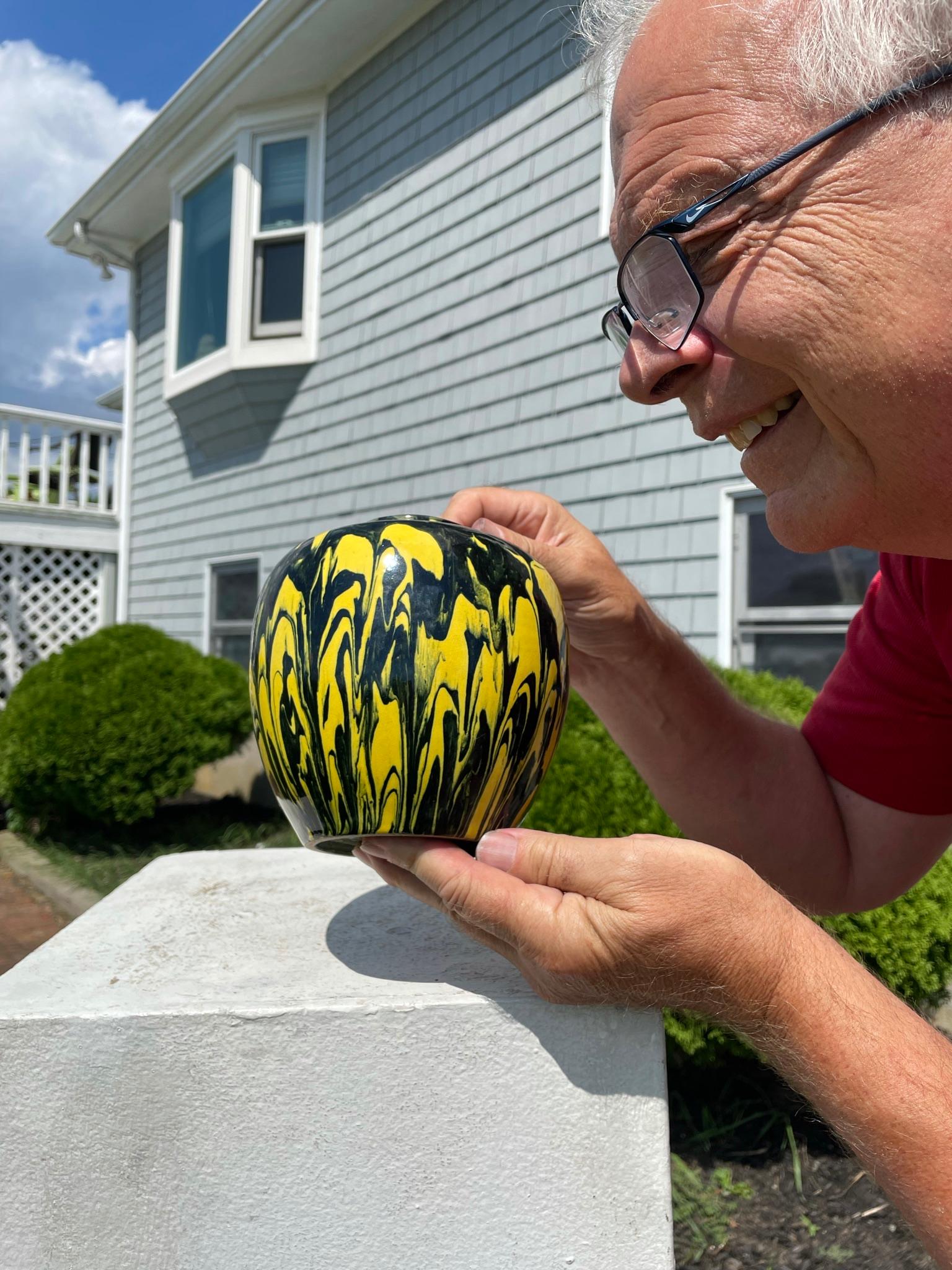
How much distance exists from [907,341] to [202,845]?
6255 millimetres

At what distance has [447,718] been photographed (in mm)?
1341

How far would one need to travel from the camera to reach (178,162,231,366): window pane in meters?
9.14

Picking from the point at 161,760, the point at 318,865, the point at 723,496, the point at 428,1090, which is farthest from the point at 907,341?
the point at 161,760

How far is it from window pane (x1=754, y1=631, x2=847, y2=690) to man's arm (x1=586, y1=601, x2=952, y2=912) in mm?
3038

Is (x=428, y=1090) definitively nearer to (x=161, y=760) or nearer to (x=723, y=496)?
(x=723, y=496)

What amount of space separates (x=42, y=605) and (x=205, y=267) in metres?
5.26

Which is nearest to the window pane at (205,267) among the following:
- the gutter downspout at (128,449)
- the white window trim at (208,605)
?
the gutter downspout at (128,449)

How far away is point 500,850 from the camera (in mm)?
1225

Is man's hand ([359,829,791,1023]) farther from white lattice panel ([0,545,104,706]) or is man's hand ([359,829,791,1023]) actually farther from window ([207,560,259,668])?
white lattice panel ([0,545,104,706])

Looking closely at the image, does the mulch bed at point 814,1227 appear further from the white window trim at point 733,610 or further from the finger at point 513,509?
the white window trim at point 733,610

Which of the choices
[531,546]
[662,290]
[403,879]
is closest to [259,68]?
[531,546]

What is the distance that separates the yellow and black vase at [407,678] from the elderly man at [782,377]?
98 mm

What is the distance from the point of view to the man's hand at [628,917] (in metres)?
1.09

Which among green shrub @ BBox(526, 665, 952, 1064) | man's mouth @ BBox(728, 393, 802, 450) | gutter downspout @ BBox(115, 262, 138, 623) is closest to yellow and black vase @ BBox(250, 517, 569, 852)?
man's mouth @ BBox(728, 393, 802, 450)
